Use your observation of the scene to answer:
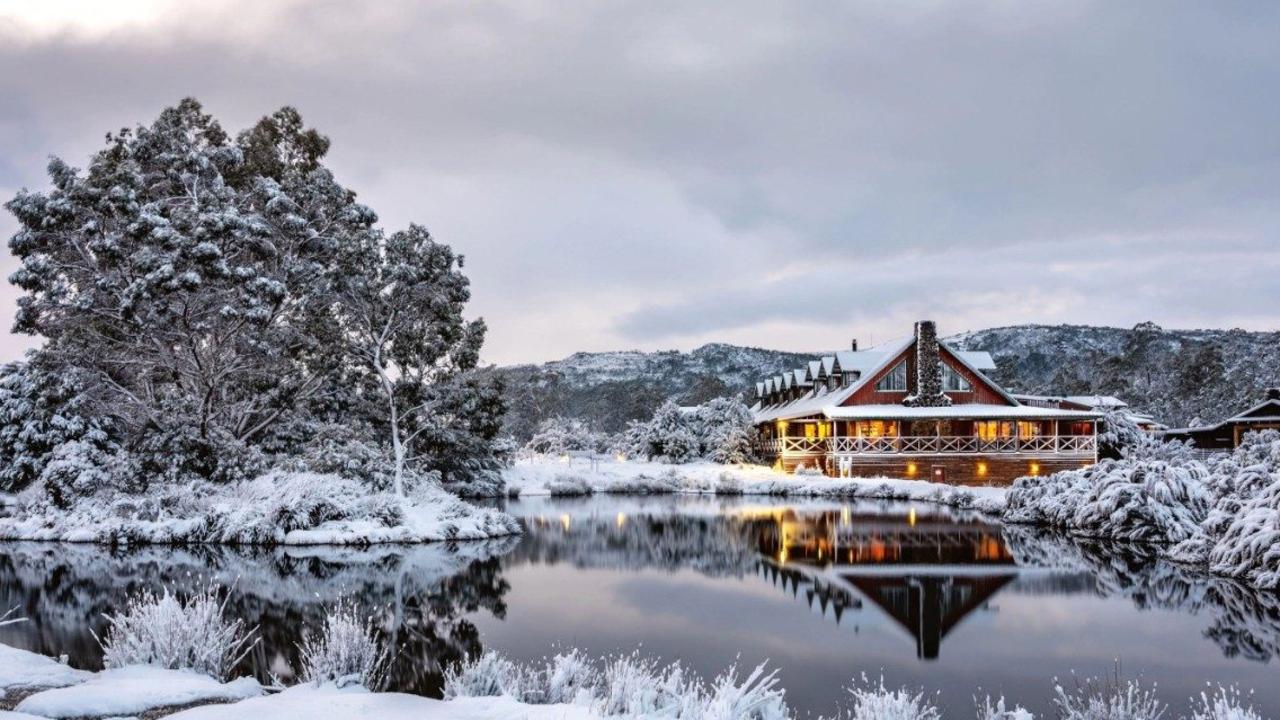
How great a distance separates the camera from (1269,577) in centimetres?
1556

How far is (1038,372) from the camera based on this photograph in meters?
155

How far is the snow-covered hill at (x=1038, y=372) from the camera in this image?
80812mm

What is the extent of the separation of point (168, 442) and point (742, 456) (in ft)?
115

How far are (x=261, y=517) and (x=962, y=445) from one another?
111 feet

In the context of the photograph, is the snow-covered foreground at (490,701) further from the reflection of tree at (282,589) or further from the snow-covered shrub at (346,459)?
the snow-covered shrub at (346,459)

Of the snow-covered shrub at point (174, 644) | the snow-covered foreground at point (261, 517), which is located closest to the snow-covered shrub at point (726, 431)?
the snow-covered foreground at point (261, 517)

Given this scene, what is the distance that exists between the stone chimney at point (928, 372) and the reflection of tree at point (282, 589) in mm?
28335

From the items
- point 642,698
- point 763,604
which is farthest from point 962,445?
point 642,698

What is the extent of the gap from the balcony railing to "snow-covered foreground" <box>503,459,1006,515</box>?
2791mm

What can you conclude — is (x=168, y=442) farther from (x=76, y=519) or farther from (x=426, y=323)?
(x=426, y=323)

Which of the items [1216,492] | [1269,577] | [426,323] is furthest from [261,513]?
[1216,492]

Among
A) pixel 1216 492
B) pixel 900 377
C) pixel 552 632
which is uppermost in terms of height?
pixel 900 377

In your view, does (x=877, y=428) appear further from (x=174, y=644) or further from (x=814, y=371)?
(x=174, y=644)

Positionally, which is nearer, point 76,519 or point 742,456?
point 76,519
